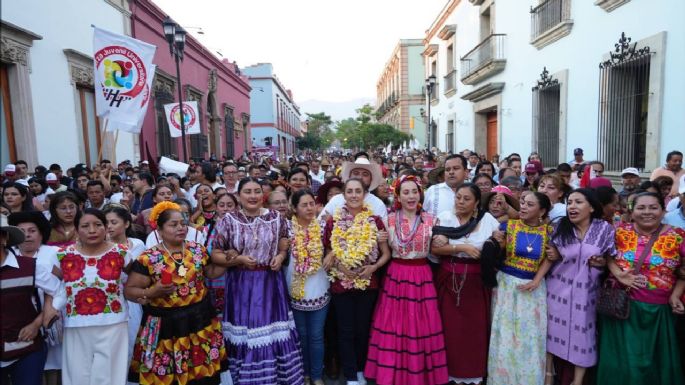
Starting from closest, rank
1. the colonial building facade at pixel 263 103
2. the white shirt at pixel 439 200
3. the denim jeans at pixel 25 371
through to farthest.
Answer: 1. the denim jeans at pixel 25 371
2. the white shirt at pixel 439 200
3. the colonial building facade at pixel 263 103

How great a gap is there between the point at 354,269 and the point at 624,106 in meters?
6.72

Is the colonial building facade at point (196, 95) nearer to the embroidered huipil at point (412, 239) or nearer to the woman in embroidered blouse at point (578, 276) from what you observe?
the embroidered huipil at point (412, 239)

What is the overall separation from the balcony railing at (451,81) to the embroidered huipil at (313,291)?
16.2m

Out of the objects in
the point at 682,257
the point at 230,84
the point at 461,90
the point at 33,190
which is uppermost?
the point at 230,84

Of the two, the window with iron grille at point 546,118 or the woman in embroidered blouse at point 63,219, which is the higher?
the window with iron grille at point 546,118

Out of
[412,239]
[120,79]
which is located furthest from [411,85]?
[412,239]

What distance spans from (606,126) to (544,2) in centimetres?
381

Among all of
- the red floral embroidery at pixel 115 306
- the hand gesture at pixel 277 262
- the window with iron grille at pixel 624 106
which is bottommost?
the red floral embroidery at pixel 115 306

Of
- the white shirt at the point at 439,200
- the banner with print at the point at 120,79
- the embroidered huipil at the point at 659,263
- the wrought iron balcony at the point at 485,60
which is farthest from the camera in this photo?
the wrought iron balcony at the point at 485,60

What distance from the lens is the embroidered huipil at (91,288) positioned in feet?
9.37

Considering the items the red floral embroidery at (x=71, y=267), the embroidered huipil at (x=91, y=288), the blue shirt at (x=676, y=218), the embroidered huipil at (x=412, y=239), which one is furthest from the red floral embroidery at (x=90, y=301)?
the blue shirt at (x=676, y=218)

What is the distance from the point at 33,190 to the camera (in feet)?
19.0

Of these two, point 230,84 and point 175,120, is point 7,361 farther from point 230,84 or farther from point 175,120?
point 230,84

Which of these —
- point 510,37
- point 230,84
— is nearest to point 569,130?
point 510,37
